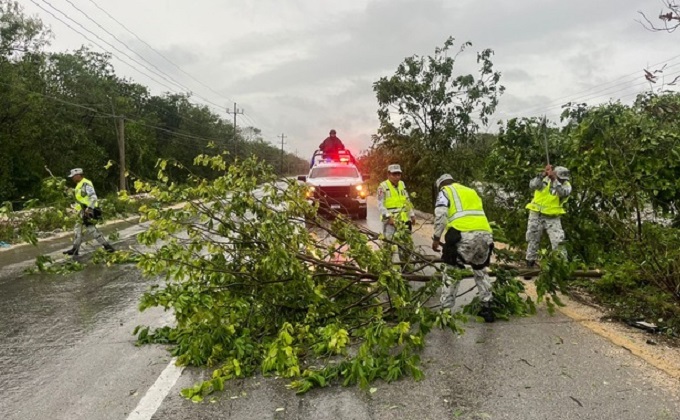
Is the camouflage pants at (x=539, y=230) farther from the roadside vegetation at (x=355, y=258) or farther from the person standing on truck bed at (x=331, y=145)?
the person standing on truck bed at (x=331, y=145)

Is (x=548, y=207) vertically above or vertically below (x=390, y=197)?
below

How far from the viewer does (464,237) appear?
5527mm

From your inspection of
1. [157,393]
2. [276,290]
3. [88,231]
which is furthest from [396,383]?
[88,231]

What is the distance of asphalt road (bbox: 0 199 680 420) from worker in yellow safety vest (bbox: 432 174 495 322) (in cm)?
40

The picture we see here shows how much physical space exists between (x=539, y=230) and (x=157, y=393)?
235 inches

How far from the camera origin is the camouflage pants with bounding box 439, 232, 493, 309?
5.50 meters

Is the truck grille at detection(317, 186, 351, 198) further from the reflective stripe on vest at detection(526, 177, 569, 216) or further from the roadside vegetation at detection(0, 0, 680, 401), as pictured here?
the reflective stripe on vest at detection(526, 177, 569, 216)

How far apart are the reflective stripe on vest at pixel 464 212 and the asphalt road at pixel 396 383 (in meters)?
1.05

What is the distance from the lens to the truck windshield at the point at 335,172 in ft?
56.3

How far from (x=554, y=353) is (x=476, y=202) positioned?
5.83ft

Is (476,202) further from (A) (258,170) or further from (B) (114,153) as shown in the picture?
(B) (114,153)

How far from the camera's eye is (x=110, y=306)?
22.1ft

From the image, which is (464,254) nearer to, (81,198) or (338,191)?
(81,198)

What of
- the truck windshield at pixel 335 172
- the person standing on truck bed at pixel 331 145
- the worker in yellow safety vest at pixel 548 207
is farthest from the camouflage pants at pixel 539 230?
the person standing on truck bed at pixel 331 145
